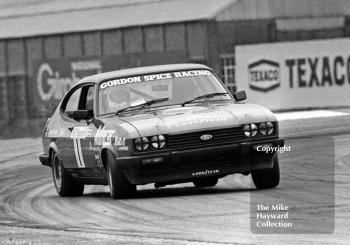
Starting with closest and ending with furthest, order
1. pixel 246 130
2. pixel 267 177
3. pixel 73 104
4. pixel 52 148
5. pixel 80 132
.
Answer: pixel 246 130, pixel 267 177, pixel 80 132, pixel 52 148, pixel 73 104

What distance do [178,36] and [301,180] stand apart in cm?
3308

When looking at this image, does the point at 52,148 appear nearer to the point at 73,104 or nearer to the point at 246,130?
the point at 246,130

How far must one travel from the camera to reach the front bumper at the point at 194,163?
1339cm

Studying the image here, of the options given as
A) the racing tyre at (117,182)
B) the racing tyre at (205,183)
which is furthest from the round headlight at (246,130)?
the racing tyre at (205,183)

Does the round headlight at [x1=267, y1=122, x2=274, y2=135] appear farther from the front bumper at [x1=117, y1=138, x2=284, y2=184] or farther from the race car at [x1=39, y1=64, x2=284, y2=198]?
the front bumper at [x1=117, y1=138, x2=284, y2=184]

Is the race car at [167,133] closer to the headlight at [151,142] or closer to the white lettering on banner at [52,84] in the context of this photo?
the headlight at [151,142]

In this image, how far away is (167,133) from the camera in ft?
44.0

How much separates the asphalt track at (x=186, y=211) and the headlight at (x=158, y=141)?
1.89ft

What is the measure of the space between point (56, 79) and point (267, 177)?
35609 millimetres

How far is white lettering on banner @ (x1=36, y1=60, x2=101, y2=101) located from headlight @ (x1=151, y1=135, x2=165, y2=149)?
34893 mm

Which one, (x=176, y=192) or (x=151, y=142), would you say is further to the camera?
(x=176, y=192)

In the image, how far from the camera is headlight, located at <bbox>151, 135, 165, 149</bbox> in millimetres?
13438

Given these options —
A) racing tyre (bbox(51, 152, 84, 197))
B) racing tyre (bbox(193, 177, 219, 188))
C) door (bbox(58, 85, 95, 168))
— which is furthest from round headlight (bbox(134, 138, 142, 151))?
racing tyre (bbox(51, 152, 84, 197))

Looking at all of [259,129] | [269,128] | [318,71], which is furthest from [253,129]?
[318,71]
